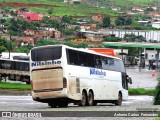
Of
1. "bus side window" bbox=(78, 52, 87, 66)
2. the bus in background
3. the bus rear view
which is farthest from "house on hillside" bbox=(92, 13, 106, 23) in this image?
the bus rear view

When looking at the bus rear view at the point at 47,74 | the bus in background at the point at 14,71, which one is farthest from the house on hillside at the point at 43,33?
the bus rear view at the point at 47,74

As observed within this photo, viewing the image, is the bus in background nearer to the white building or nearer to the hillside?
the hillside

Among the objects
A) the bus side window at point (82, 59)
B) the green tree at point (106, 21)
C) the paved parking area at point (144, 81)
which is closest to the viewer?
the bus side window at point (82, 59)

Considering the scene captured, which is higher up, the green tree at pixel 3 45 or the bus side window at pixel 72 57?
the bus side window at pixel 72 57

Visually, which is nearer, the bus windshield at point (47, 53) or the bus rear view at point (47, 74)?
the bus rear view at point (47, 74)

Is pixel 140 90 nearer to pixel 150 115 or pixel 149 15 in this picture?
pixel 150 115

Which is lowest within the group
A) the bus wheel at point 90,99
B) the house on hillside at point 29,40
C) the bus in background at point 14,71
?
the house on hillside at point 29,40

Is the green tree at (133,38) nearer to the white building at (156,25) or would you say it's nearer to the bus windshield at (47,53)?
the white building at (156,25)

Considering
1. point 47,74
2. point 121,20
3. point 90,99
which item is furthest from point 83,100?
point 121,20

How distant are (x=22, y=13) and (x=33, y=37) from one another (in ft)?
110

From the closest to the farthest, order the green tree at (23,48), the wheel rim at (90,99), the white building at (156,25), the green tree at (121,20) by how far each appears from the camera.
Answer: the wheel rim at (90,99) → the green tree at (23,48) → the green tree at (121,20) → the white building at (156,25)

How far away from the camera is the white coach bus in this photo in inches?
1052

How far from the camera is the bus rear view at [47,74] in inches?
1051

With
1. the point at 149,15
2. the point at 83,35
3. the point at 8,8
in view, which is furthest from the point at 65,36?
the point at 149,15
